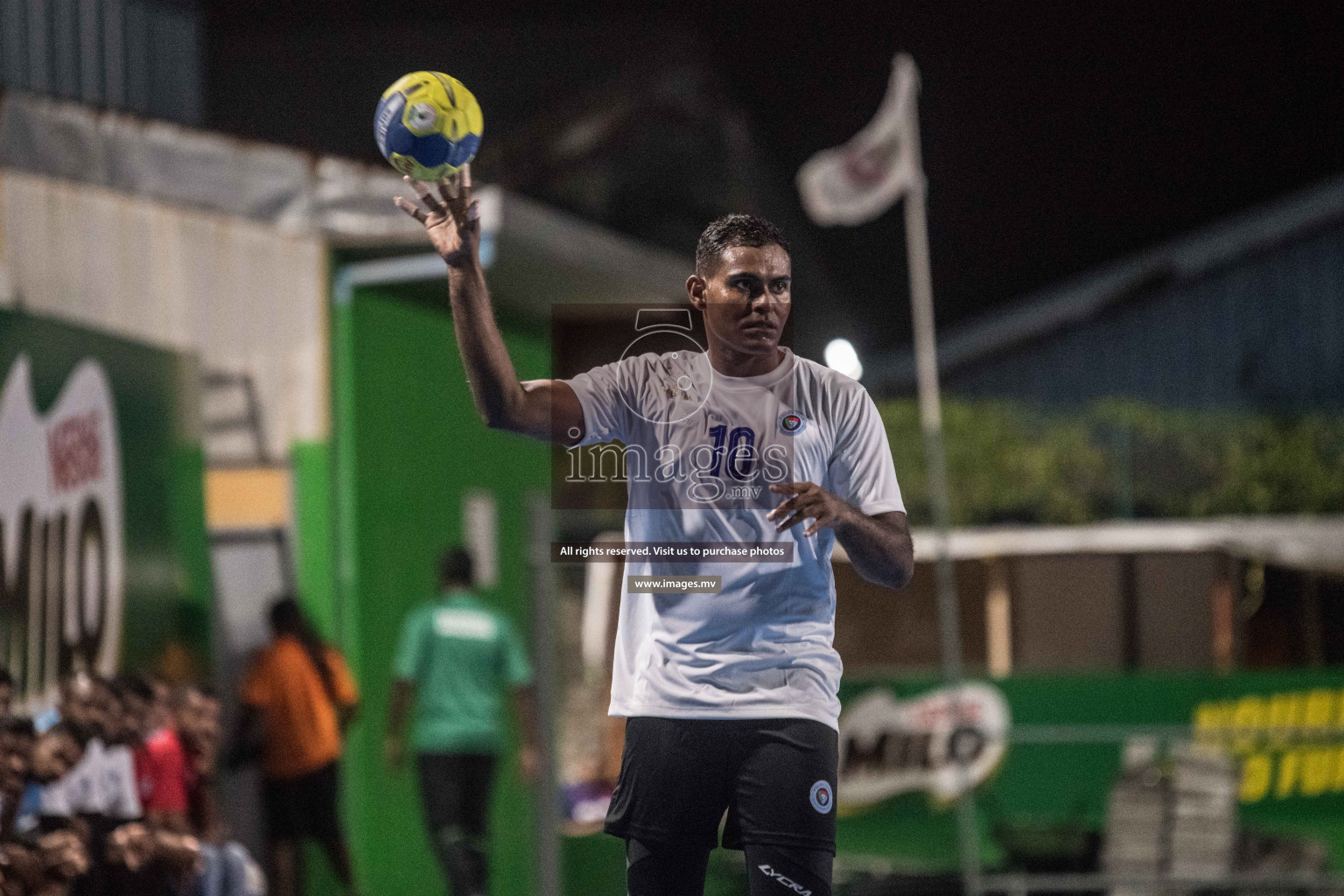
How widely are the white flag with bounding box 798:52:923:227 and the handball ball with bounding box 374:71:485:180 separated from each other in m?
8.72

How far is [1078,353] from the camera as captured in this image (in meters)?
26.6

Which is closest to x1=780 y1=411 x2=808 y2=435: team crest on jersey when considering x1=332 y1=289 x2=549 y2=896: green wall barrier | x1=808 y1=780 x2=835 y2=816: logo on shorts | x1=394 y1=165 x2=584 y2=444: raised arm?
x1=394 y1=165 x2=584 y2=444: raised arm

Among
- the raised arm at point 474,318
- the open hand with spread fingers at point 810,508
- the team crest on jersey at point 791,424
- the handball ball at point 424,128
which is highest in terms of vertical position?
the handball ball at point 424,128

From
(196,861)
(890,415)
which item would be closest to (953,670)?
(196,861)

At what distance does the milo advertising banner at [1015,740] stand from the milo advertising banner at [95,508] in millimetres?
5241

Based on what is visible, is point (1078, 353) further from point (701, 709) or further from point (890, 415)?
point (701, 709)

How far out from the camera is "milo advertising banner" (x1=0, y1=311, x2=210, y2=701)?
6871mm

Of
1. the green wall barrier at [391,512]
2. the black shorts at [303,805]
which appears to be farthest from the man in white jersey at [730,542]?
the green wall barrier at [391,512]

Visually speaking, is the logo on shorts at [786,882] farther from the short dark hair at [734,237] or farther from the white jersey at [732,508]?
the short dark hair at [734,237]

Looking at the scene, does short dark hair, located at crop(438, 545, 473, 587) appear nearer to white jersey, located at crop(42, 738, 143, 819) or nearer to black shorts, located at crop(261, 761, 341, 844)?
black shorts, located at crop(261, 761, 341, 844)

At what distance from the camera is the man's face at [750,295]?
3418mm

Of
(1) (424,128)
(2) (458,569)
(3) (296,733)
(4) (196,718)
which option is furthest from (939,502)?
(1) (424,128)

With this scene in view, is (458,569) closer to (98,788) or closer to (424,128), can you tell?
(98,788)

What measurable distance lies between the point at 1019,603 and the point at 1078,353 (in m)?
12.4
